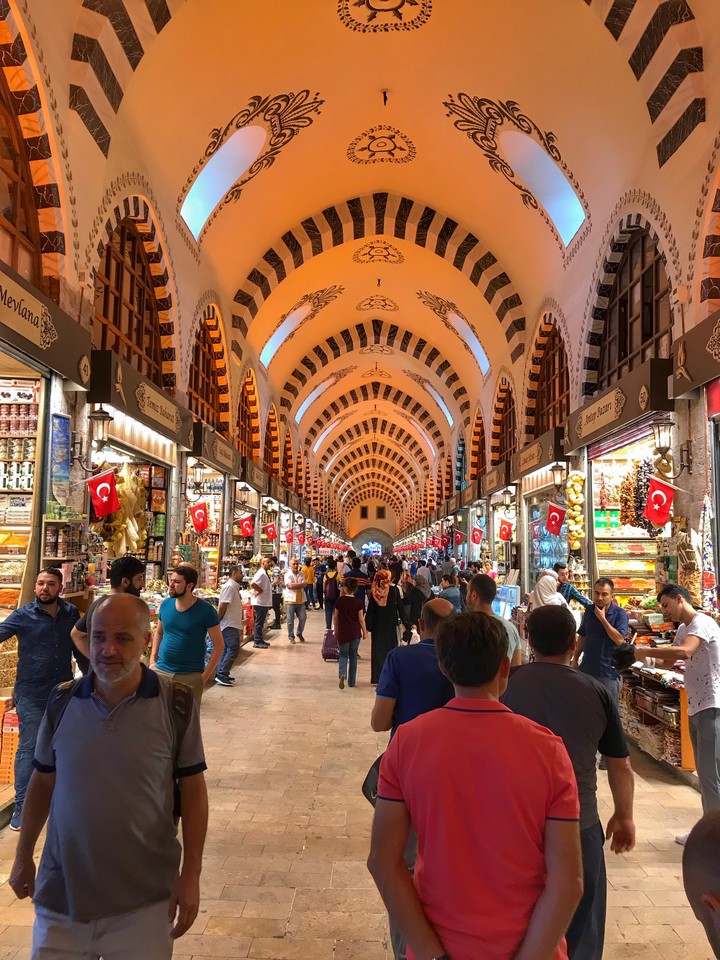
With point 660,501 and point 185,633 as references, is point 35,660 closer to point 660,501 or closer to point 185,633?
point 185,633

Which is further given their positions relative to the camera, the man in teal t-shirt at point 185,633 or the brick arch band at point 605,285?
the brick arch band at point 605,285

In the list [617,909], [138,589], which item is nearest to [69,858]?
[138,589]

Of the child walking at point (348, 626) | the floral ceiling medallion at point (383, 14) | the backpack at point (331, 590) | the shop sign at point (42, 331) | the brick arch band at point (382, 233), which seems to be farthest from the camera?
the brick arch band at point (382, 233)

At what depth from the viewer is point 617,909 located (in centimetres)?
308

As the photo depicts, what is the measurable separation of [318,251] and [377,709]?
10.9 m

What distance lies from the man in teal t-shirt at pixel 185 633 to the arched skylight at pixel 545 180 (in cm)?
724

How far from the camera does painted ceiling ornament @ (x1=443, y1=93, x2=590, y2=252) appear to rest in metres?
8.45

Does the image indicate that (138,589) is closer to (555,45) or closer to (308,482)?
(555,45)

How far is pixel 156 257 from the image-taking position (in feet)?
28.3

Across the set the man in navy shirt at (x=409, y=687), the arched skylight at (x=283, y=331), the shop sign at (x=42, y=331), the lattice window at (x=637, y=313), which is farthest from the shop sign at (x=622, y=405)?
the arched skylight at (x=283, y=331)

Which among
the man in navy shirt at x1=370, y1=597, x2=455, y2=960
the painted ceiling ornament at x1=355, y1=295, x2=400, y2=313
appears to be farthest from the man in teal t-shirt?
the painted ceiling ornament at x1=355, y1=295, x2=400, y2=313

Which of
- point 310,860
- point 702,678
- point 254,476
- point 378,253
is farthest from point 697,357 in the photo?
point 254,476

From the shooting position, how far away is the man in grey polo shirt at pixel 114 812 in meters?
1.66

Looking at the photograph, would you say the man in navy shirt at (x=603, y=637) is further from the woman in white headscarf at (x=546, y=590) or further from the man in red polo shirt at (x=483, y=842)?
the man in red polo shirt at (x=483, y=842)
